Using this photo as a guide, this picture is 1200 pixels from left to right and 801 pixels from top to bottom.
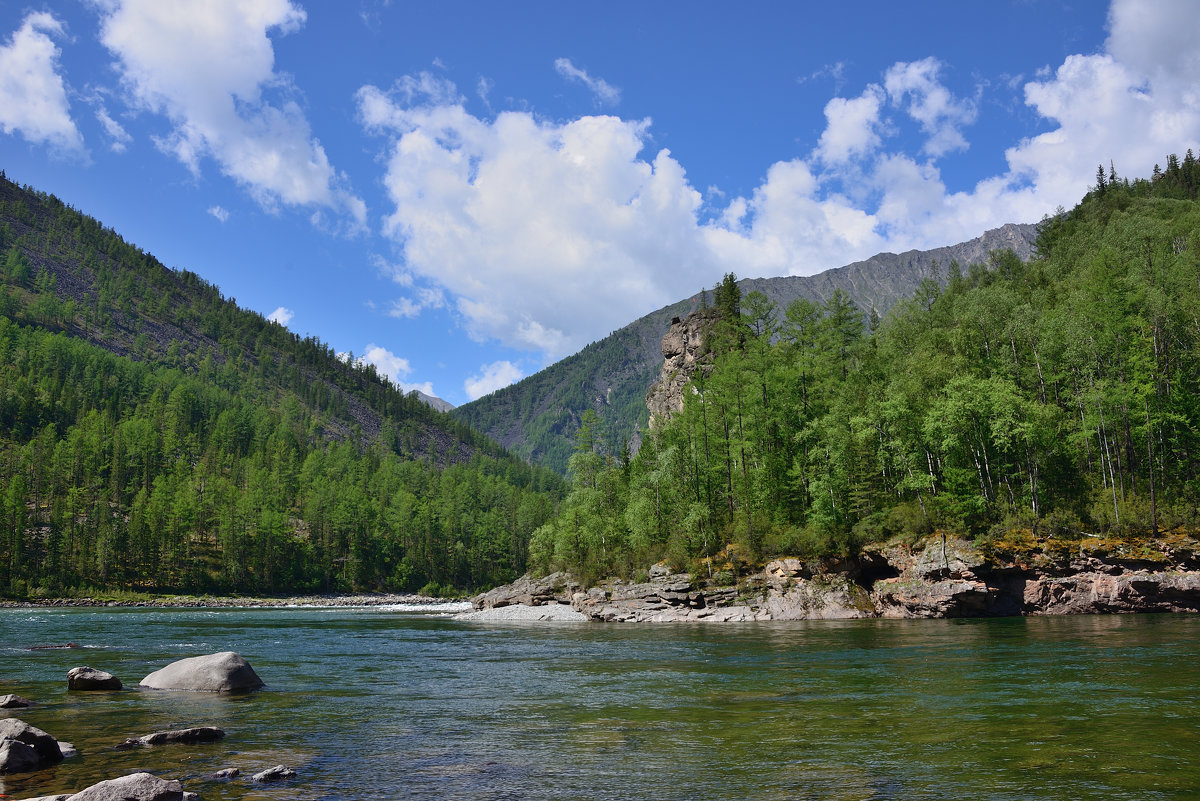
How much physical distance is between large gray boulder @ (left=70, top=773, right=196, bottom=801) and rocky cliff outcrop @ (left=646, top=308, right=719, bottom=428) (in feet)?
323

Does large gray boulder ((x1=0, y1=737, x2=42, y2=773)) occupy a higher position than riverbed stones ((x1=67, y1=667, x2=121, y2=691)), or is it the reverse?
large gray boulder ((x1=0, y1=737, x2=42, y2=773))

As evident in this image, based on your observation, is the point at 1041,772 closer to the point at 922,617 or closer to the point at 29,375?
the point at 922,617

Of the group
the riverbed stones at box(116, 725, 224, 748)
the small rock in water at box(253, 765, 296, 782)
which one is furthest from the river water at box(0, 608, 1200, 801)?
the riverbed stones at box(116, 725, 224, 748)

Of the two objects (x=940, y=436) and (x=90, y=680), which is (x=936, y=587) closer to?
(x=940, y=436)

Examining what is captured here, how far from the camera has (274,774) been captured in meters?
11.8

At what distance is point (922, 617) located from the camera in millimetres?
50969

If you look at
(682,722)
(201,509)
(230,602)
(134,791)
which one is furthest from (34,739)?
(201,509)

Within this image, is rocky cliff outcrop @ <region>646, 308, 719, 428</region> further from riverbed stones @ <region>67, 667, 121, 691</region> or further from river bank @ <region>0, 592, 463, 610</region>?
riverbed stones @ <region>67, 667, 121, 691</region>

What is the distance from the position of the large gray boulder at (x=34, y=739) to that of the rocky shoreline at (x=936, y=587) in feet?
155

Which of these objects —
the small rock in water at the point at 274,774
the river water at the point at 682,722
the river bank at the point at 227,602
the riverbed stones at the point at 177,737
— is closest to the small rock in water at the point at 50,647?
the river water at the point at 682,722

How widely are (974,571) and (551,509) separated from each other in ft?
370

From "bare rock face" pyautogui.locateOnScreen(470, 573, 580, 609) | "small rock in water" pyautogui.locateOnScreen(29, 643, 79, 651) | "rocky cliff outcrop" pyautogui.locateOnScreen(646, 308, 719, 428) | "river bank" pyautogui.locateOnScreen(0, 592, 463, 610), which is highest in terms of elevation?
"rocky cliff outcrop" pyautogui.locateOnScreen(646, 308, 719, 428)

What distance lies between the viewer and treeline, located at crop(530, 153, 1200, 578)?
2213 inches

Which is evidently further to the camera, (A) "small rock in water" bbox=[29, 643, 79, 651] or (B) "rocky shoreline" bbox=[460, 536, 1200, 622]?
(B) "rocky shoreline" bbox=[460, 536, 1200, 622]
